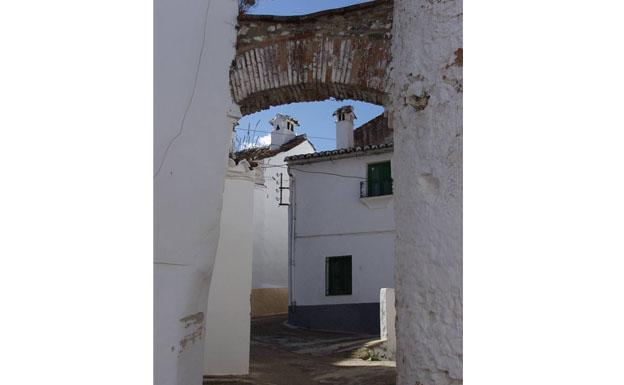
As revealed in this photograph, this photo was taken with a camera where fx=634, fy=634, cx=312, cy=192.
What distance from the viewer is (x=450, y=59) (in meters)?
3.42

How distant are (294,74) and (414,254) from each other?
239 centimetres

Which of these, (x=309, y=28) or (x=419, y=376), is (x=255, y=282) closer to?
(x=309, y=28)

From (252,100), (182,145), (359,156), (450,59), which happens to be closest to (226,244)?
(252,100)

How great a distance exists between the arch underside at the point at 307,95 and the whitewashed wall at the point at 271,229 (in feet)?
39.5

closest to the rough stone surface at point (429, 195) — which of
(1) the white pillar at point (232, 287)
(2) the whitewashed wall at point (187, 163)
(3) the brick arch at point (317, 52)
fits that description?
(2) the whitewashed wall at point (187, 163)

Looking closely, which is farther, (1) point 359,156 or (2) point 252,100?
(1) point 359,156

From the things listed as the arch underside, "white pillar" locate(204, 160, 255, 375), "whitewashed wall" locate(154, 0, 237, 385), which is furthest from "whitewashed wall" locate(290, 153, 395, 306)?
"whitewashed wall" locate(154, 0, 237, 385)

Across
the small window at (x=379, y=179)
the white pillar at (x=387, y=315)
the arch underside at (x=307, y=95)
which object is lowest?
the white pillar at (x=387, y=315)

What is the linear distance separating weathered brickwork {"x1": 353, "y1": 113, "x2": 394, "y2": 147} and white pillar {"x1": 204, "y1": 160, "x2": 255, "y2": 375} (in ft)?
36.0

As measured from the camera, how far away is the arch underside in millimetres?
5363

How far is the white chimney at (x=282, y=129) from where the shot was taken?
65.1ft

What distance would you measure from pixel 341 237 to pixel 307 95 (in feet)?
32.5

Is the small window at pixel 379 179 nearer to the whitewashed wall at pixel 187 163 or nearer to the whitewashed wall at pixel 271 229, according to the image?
the whitewashed wall at pixel 271 229

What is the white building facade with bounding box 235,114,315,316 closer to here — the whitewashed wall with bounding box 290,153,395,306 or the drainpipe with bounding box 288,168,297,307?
the drainpipe with bounding box 288,168,297,307
